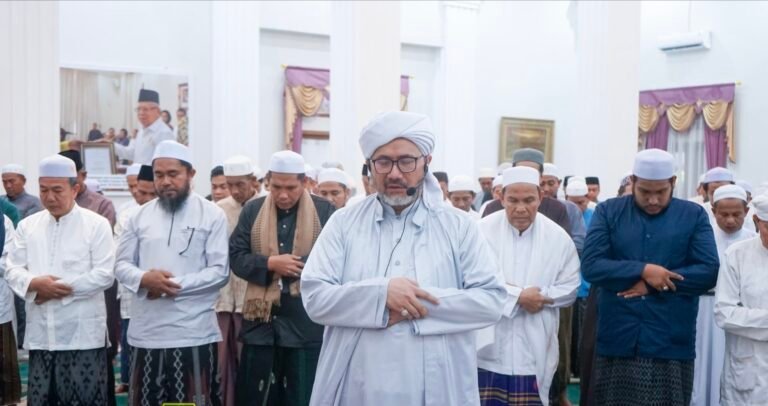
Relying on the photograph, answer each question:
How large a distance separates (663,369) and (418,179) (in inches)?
70.7

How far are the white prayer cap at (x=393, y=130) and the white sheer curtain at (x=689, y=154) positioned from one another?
12081 millimetres

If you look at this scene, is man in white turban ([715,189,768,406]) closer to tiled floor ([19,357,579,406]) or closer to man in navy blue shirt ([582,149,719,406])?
man in navy blue shirt ([582,149,719,406])

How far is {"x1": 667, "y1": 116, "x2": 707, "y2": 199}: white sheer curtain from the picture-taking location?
45.2 feet

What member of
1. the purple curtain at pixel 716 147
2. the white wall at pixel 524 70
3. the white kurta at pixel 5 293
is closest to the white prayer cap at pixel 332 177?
the white kurta at pixel 5 293

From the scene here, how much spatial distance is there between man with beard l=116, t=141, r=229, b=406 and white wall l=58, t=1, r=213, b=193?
772 centimetres

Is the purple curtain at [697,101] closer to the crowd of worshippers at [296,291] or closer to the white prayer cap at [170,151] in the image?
the crowd of worshippers at [296,291]

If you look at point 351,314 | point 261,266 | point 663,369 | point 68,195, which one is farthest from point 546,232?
point 68,195

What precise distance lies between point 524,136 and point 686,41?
332 cm

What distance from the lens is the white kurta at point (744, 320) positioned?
3846mm

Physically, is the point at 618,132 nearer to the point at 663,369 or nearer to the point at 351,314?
the point at 663,369

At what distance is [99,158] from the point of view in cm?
1128

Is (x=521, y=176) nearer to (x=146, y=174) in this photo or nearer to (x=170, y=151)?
(x=170, y=151)

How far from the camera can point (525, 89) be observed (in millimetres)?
15477

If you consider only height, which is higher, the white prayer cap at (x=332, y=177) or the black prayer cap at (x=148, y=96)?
the black prayer cap at (x=148, y=96)
